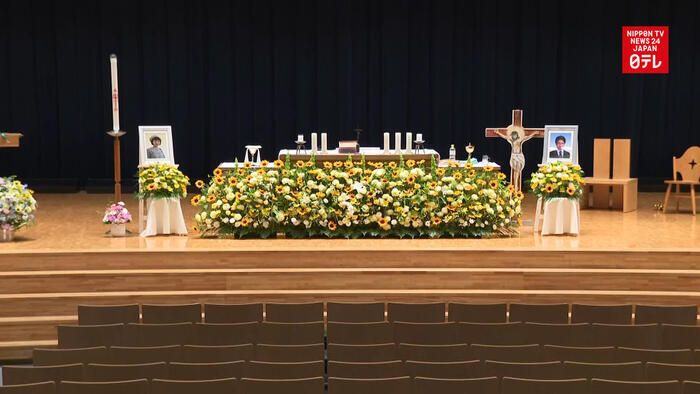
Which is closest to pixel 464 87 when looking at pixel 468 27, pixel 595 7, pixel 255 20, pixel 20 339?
pixel 468 27

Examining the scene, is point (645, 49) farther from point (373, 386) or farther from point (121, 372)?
point (121, 372)

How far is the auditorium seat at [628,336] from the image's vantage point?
7.02 meters

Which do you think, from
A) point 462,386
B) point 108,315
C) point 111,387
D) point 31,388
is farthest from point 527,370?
point 108,315

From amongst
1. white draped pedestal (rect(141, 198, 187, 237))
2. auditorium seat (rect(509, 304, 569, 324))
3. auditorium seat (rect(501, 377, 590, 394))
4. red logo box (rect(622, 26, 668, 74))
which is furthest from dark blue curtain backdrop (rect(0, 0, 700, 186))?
auditorium seat (rect(501, 377, 590, 394))

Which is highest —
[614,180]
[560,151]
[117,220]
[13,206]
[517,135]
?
[517,135]

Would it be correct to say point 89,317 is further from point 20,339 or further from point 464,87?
point 464,87

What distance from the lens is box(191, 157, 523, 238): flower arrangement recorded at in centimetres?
1044

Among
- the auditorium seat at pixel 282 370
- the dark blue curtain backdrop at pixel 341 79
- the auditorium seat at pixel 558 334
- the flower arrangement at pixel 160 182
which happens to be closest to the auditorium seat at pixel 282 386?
the auditorium seat at pixel 282 370

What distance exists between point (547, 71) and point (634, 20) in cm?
164

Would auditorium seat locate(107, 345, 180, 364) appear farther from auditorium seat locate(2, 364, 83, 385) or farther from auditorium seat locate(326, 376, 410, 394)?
auditorium seat locate(326, 376, 410, 394)

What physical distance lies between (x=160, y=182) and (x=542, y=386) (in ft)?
19.6

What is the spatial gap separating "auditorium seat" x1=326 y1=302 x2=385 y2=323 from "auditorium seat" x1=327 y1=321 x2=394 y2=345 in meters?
0.58

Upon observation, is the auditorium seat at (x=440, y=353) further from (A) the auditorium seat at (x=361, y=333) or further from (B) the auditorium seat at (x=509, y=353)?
(A) the auditorium seat at (x=361, y=333)

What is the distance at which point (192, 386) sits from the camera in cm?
564
